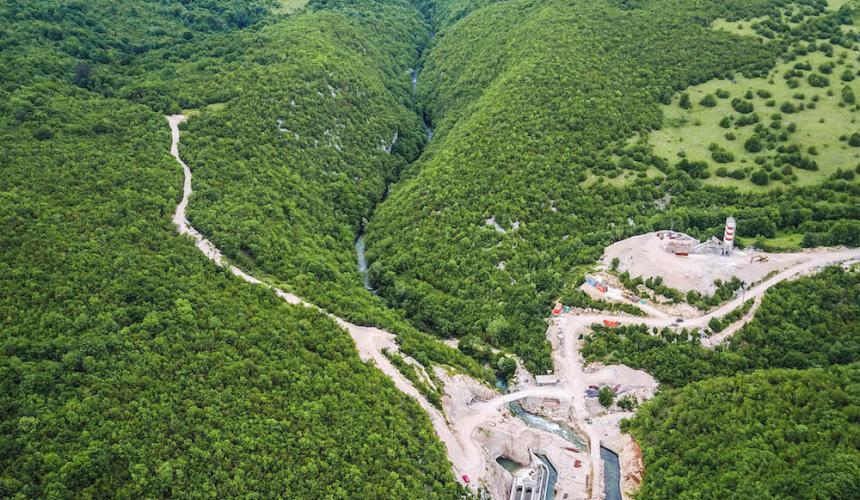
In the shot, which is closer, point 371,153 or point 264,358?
point 264,358

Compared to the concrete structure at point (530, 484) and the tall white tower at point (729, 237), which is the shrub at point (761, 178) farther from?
the concrete structure at point (530, 484)

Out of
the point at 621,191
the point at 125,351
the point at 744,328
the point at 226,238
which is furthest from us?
the point at 621,191

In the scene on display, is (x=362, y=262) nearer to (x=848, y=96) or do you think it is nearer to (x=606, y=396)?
(x=606, y=396)

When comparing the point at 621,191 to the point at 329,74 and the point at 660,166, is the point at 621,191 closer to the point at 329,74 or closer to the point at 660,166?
the point at 660,166

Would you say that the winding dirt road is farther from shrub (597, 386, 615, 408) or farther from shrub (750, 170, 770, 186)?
shrub (750, 170, 770, 186)

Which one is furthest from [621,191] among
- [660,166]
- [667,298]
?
[667,298]

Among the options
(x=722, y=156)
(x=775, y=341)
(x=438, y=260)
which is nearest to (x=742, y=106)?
(x=722, y=156)
